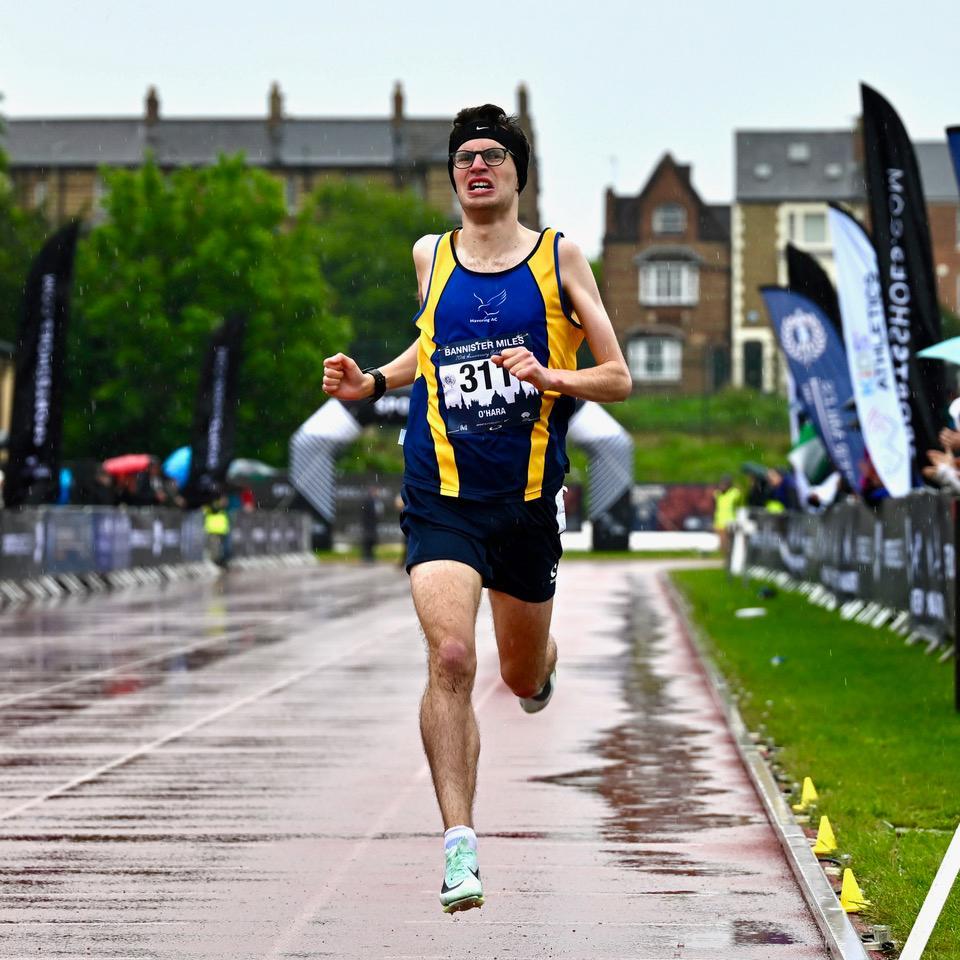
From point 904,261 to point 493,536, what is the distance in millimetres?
12045

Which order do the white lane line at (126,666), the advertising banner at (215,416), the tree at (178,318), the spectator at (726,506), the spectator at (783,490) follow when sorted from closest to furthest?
the white lane line at (126,666), the spectator at (783,490), the spectator at (726,506), the advertising banner at (215,416), the tree at (178,318)

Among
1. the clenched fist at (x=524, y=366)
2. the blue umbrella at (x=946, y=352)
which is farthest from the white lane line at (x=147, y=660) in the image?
the clenched fist at (x=524, y=366)

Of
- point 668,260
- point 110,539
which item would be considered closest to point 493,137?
point 110,539

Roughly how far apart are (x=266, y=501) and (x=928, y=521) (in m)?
48.3

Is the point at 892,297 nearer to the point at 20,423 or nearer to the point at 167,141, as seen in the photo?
the point at 20,423

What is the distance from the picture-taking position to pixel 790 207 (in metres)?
104

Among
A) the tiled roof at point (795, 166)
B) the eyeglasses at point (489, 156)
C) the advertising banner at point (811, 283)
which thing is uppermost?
the tiled roof at point (795, 166)

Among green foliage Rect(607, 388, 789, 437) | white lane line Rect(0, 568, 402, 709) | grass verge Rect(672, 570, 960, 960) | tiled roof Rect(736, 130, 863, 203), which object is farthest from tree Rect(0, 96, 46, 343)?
grass verge Rect(672, 570, 960, 960)

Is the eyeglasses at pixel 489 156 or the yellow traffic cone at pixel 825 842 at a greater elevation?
the eyeglasses at pixel 489 156

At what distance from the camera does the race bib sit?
6.27 m

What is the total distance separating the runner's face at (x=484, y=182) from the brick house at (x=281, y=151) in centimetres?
10671

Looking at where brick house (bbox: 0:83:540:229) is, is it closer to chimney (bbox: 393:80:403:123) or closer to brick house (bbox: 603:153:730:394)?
chimney (bbox: 393:80:403:123)

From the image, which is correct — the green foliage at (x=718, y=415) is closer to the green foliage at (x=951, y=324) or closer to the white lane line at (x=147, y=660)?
the green foliage at (x=951, y=324)

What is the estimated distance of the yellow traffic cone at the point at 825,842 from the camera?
24.9 ft
